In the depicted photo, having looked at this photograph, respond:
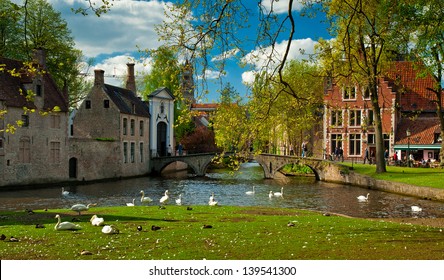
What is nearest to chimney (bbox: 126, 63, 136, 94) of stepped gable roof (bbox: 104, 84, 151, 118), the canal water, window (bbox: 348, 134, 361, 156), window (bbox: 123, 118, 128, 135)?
stepped gable roof (bbox: 104, 84, 151, 118)

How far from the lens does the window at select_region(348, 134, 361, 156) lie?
5203 centimetres

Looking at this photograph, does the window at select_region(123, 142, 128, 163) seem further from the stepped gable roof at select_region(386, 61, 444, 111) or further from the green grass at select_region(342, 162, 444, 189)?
the stepped gable roof at select_region(386, 61, 444, 111)

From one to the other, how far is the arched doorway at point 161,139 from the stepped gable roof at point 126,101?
2.56m

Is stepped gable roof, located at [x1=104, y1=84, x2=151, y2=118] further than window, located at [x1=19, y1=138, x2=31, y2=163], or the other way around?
stepped gable roof, located at [x1=104, y1=84, x2=151, y2=118]

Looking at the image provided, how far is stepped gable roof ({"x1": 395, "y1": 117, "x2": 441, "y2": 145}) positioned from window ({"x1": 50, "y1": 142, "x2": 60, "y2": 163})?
30.0 metres

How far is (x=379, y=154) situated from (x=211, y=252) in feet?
91.9

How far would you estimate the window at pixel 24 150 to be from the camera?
3709 centimetres

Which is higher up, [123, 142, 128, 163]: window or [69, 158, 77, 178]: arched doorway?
[123, 142, 128, 163]: window

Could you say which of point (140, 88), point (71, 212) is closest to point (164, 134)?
point (140, 88)

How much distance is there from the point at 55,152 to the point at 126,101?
14.2 metres

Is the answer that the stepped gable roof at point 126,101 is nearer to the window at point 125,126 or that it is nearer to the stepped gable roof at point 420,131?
the window at point 125,126

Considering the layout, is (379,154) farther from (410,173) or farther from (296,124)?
(296,124)

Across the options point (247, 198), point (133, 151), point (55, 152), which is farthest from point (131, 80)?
point (247, 198)

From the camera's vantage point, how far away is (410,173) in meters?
34.8
